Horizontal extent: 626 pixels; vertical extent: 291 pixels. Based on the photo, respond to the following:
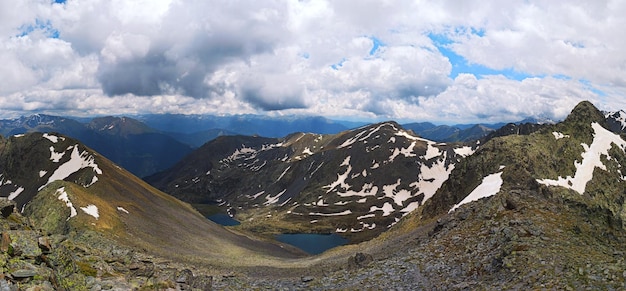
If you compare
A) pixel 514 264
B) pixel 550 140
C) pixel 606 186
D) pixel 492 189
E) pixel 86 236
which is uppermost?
pixel 550 140

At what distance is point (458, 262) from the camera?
107 ft

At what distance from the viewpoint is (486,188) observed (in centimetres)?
7712

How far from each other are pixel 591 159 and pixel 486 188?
60.6 meters

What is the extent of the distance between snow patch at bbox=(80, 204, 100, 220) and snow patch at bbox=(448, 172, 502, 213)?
6954 centimetres

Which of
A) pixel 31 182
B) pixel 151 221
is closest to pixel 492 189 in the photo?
pixel 151 221

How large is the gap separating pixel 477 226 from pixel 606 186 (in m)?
91.9

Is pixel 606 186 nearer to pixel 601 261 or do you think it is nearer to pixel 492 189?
pixel 492 189

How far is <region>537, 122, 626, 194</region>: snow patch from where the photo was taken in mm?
98963

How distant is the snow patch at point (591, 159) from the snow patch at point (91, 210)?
100 m

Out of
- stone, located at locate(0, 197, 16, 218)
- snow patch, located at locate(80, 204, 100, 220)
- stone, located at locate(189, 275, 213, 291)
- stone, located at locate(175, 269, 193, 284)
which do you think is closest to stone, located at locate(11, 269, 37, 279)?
stone, located at locate(175, 269, 193, 284)

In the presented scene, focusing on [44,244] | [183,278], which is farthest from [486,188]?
[44,244]

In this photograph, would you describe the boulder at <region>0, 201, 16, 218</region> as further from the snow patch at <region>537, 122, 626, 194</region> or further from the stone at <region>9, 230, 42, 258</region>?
the snow patch at <region>537, 122, 626, 194</region>

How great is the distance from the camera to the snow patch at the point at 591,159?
9896 cm

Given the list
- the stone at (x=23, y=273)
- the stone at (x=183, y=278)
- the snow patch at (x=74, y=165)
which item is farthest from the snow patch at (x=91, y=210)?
the stone at (x=23, y=273)
